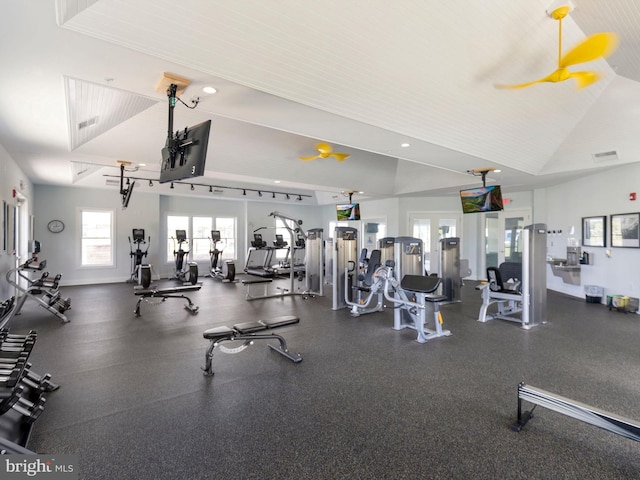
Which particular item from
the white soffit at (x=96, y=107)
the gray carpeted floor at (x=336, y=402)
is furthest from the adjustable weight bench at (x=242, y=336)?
the white soffit at (x=96, y=107)

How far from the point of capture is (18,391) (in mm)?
2084

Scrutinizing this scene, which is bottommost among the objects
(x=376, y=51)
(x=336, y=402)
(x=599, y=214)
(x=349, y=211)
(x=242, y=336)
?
(x=336, y=402)

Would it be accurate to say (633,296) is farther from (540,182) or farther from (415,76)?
(415,76)

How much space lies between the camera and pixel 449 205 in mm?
10242

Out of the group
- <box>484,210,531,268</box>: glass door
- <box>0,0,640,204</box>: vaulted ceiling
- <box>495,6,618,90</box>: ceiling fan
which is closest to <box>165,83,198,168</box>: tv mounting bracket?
<box>0,0,640,204</box>: vaulted ceiling

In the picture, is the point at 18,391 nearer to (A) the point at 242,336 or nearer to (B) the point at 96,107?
(A) the point at 242,336

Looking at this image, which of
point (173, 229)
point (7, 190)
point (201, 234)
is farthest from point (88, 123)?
point (201, 234)

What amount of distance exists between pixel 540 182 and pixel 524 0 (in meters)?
5.66

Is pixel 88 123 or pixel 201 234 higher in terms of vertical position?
pixel 88 123

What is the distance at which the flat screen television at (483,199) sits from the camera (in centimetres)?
670

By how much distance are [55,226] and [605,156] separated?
41.2 ft

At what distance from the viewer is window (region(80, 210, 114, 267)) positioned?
9.14m

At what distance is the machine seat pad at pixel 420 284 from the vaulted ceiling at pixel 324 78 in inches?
75.8

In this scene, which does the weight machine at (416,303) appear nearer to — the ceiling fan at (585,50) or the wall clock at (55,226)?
the ceiling fan at (585,50)
